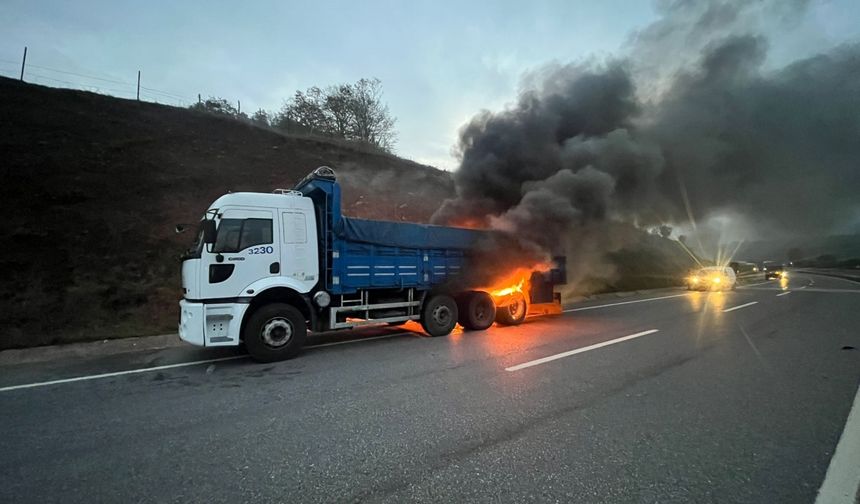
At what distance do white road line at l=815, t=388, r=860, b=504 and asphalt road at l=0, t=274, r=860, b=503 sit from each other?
0.23 ft

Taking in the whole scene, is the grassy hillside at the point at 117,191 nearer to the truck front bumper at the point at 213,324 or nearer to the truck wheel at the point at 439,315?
the truck front bumper at the point at 213,324

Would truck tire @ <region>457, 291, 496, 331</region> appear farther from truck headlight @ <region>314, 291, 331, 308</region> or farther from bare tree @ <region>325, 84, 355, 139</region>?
bare tree @ <region>325, 84, 355, 139</region>

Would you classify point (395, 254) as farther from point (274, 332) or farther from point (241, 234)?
point (241, 234)

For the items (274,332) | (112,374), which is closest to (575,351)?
(274,332)

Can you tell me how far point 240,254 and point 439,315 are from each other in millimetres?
3878

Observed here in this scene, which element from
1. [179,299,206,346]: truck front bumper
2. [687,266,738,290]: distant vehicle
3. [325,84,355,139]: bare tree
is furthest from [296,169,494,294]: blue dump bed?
[325,84,355,139]: bare tree

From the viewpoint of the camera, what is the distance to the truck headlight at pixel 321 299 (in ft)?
22.2

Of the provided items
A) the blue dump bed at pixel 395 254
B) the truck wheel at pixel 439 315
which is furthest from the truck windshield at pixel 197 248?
the truck wheel at pixel 439 315

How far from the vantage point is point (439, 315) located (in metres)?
8.09

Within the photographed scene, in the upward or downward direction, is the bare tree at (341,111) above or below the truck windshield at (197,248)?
above

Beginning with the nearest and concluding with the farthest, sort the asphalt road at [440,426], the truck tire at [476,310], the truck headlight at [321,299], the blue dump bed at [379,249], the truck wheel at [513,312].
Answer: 1. the asphalt road at [440,426]
2. the truck headlight at [321,299]
3. the blue dump bed at [379,249]
4. the truck tire at [476,310]
5. the truck wheel at [513,312]

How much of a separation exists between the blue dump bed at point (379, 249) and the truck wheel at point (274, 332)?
842mm

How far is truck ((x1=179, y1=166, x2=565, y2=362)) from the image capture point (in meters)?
6.04

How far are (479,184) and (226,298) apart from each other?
8321 millimetres
